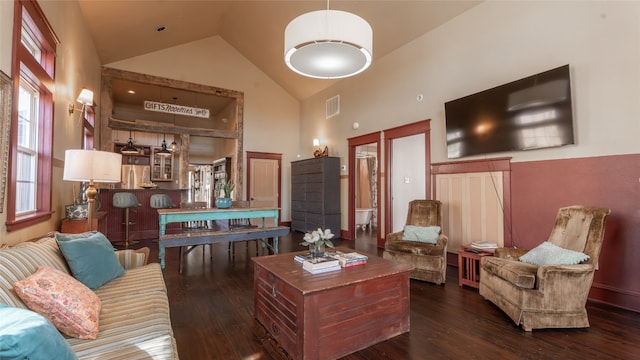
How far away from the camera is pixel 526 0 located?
11.4 feet

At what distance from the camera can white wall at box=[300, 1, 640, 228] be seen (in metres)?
2.80

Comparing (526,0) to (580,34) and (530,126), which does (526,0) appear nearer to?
(580,34)

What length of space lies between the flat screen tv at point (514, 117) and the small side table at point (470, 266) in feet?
4.35

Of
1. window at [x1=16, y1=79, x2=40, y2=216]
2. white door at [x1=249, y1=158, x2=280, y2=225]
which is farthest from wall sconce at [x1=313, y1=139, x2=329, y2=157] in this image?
window at [x1=16, y1=79, x2=40, y2=216]

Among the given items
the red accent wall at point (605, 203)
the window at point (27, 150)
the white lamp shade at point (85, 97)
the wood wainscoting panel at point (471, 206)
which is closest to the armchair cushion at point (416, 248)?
the wood wainscoting panel at point (471, 206)

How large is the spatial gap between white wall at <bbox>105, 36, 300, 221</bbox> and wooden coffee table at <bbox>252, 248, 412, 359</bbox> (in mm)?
5732

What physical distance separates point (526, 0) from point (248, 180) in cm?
634

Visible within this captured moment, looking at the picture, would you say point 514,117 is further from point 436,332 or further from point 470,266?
point 436,332

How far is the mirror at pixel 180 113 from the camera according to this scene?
6203 mm

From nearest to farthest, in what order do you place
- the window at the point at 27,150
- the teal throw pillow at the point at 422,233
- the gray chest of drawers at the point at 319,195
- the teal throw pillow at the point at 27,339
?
the teal throw pillow at the point at 27,339
the window at the point at 27,150
the teal throw pillow at the point at 422,233
the gray chest of drawers at the point at 319,195

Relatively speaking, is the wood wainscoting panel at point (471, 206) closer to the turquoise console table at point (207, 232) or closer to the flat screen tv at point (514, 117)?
the flat screen tv at point (514, 117)

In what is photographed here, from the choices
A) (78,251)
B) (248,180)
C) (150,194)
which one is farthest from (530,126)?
(150,194)

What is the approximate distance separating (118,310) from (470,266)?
3383 millimetres

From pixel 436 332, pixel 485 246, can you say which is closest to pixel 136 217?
pixel 436 332
